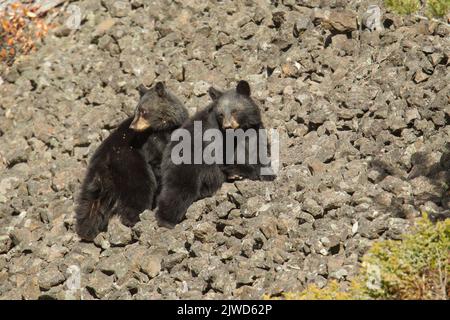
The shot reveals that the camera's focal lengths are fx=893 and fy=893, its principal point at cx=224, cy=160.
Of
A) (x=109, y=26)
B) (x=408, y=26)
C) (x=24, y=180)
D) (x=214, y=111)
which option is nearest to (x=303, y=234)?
(x=214, y=111)

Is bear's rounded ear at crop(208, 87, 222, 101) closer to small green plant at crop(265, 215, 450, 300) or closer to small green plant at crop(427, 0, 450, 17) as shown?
small green plant at crop(427, 0, 450, 17)

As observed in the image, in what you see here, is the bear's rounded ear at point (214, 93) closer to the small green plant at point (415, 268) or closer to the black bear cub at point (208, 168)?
the black bear cub at point (208, 168)

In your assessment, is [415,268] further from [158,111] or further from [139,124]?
[158,111]

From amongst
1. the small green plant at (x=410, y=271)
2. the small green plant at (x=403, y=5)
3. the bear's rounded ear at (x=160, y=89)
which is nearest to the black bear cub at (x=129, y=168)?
the bear's rounded ear at (x=160, y=89)

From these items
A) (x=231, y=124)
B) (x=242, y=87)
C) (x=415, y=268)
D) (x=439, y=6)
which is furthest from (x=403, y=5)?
(x=242, y=87)

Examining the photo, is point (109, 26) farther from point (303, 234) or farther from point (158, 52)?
point (303, 234)

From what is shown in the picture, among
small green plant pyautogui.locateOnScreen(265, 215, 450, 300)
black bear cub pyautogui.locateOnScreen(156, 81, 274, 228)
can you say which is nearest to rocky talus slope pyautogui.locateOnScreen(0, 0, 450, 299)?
black bear cub pyautogui.locateOnScreen(156, 81, 274, 228)
